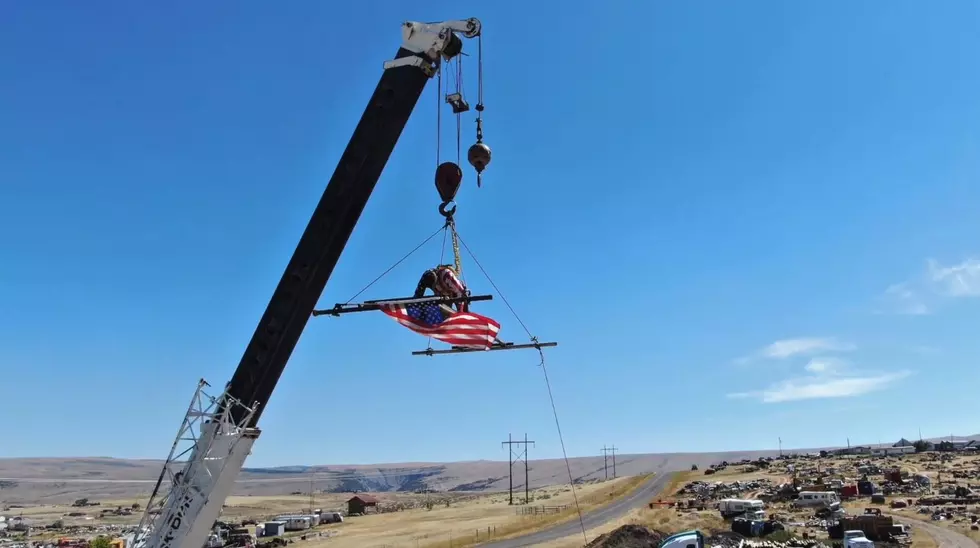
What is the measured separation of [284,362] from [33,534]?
110 meters

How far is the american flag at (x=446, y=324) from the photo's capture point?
18125 mm

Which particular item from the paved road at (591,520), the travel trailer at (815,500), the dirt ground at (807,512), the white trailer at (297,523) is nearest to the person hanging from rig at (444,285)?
the dirt ground at (807,512)

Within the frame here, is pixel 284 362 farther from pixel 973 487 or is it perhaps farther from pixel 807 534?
pixel 973 487

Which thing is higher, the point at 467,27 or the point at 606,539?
the point at 467,27

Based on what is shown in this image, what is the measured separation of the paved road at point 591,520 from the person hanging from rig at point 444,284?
1796 inches

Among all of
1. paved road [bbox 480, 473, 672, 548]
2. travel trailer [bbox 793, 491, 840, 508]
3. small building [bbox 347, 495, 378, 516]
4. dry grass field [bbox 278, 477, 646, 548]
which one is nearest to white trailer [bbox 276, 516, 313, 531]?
dry grass field [bbox 278, 477, 646, 548]

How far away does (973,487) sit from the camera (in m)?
91.1

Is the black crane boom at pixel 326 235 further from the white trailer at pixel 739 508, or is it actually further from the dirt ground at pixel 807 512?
the white trailer at pixel 739 508

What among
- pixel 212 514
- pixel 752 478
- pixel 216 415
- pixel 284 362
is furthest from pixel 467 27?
pixel 752 478

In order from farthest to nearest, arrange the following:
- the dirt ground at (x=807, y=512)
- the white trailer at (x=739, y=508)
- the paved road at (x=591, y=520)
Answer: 1. the white trailer at (x=739, y=508)
2. the paved road at (x=591, y=520)
3. the dirt ground at (x=807, y=512)

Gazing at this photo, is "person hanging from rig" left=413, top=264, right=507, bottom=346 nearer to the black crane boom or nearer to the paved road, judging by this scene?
the black crane boom

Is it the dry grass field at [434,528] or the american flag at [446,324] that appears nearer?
the american flag at [446,324]

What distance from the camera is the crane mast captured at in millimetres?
14500

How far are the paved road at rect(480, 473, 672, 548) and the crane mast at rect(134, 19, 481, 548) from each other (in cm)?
4799
